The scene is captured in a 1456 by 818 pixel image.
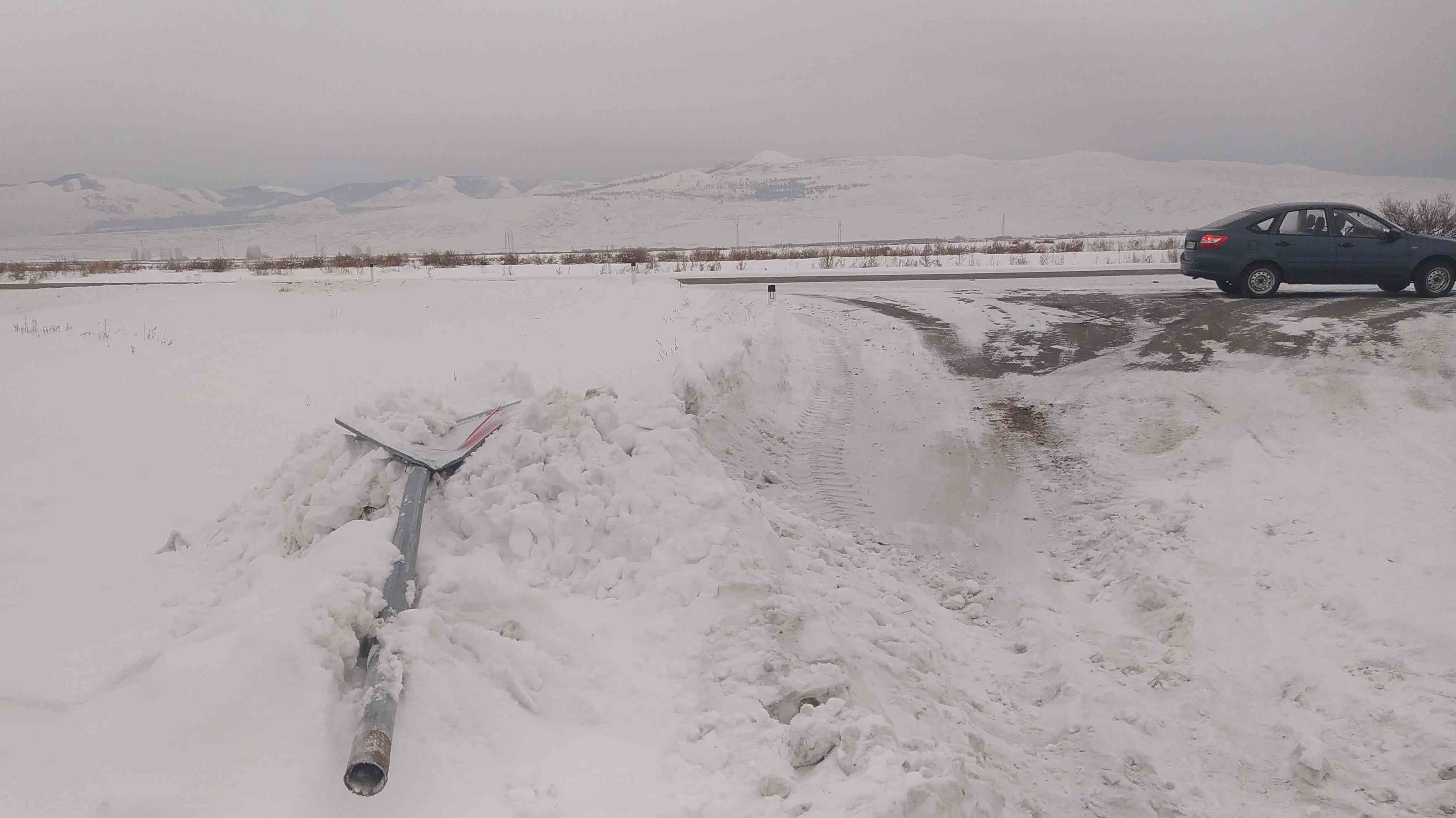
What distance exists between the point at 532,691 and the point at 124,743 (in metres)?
1.51

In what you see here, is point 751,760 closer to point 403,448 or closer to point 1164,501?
point 403,448

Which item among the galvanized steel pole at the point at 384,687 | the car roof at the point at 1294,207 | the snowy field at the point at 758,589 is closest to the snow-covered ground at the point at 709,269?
the car roof at the point at 1294,207

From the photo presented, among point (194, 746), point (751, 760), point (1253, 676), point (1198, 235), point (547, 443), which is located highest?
A: point (1198, 235)

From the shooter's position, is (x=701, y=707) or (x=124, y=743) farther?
(x=701, y=707)

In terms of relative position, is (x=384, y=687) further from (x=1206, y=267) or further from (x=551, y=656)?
(x=1206, y=267)

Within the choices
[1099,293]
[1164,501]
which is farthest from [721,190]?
[1164,501]

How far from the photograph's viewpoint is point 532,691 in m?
3.58

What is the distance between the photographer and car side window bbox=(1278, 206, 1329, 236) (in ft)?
41.9

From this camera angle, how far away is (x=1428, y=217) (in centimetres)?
2244

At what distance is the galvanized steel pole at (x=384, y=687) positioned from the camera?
2826mm

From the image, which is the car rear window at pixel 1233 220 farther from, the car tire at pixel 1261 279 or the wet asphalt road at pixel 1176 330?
the wet asphalt road at pixel 1176 330

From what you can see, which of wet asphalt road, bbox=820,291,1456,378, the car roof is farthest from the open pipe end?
the car roof

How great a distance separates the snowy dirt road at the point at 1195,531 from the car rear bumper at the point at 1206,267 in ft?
5.24

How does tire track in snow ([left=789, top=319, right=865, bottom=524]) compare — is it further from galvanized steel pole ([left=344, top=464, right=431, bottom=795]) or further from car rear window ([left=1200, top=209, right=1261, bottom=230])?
car rear window ([left=1200, top=209, right=1261, bottom=230])
